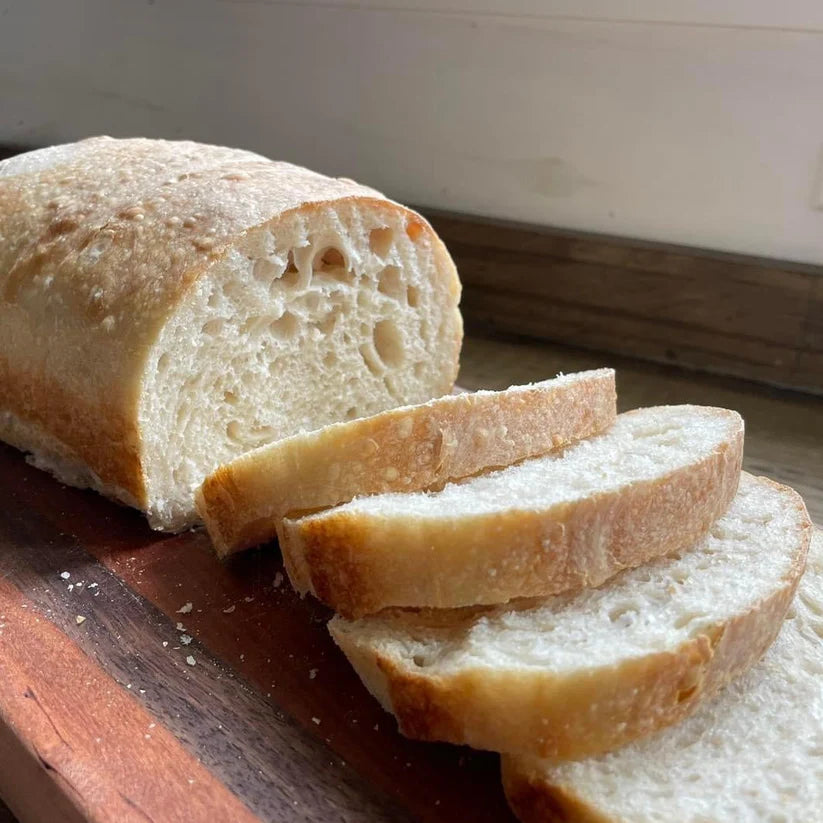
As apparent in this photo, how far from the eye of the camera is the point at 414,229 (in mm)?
2426

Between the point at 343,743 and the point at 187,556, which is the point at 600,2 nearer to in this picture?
the point at 187,556

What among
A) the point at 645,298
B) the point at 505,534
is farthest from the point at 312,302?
the point at 645,298

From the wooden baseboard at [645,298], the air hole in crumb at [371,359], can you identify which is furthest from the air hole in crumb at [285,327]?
the wooden baseboard at [645,298]

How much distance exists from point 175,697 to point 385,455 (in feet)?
1.98

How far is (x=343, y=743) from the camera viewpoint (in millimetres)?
1624

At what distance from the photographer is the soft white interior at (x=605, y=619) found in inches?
60.4

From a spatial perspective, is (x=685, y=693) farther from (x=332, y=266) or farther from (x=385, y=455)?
(x=332, y=266)

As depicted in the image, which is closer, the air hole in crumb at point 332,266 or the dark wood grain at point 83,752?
the dark wood grain at point 83,752

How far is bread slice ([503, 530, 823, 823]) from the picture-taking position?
1403 millimetres

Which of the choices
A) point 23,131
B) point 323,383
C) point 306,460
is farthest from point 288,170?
point 23,131

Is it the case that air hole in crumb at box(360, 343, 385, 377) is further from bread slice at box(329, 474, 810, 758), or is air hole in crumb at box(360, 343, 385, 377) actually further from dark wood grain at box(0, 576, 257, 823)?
dark wood grain at box(0, 576, 257, 823)

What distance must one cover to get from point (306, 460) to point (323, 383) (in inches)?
21.9

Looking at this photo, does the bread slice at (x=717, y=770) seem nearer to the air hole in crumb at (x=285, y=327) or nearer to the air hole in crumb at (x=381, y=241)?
the air hole in crumb at (x=285, y=327)

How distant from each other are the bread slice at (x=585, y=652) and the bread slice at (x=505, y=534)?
0.19 feet
